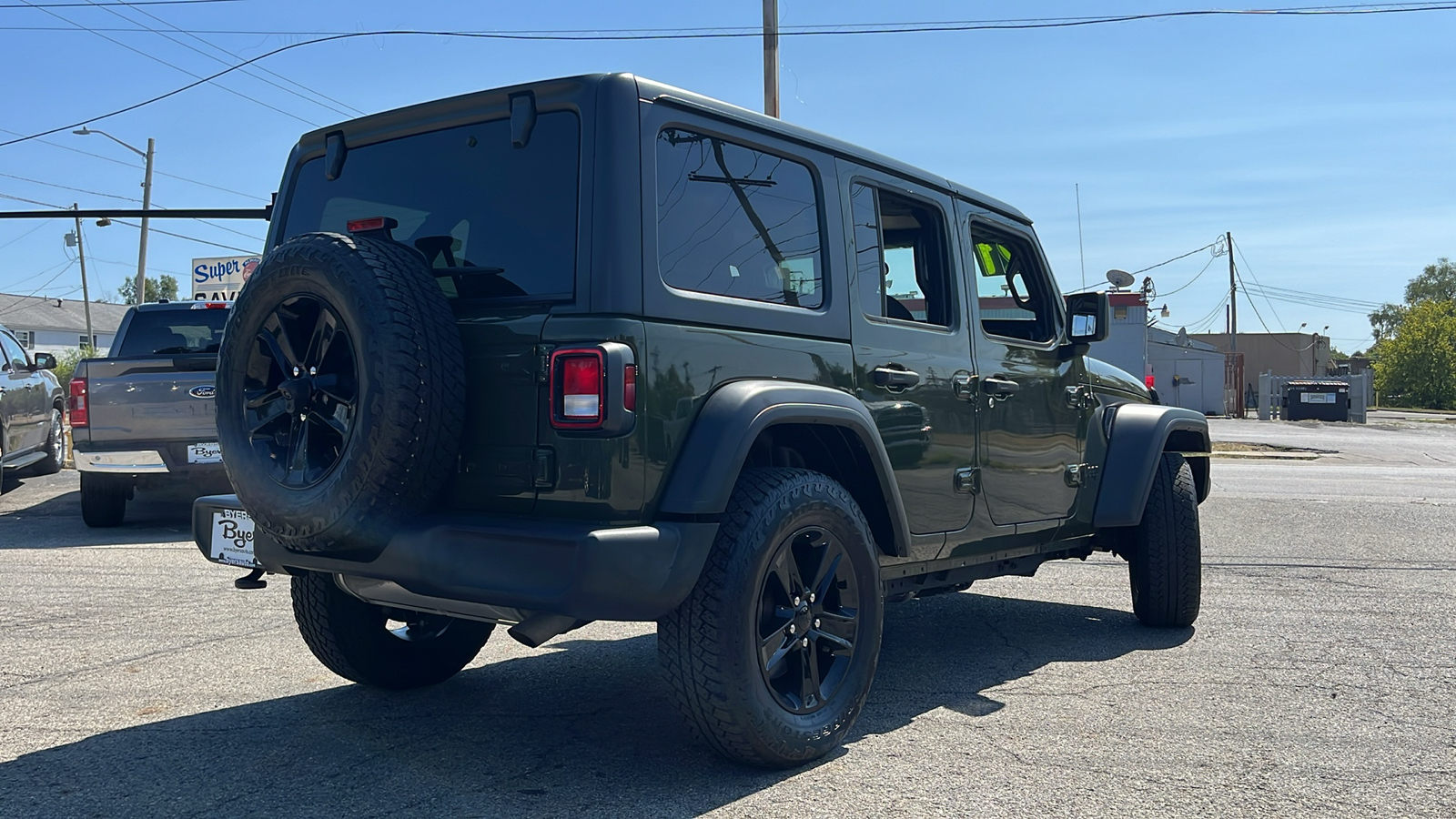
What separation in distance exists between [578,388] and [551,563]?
1.56 ft

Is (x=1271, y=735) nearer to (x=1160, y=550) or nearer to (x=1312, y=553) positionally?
(x=1160, y=550)

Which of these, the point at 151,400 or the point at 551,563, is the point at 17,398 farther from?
the point at 551,563

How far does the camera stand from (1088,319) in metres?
5.54

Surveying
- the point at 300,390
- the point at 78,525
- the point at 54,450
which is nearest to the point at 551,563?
the point at 300,390

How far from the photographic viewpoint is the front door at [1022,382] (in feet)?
16.1

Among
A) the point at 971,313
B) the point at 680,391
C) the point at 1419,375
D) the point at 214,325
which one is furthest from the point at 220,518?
the point at 1419,375

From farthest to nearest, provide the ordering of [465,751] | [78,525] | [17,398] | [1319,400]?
1. [1319,400]
2. [17,398]
3. [78,525]
4. [465,751]

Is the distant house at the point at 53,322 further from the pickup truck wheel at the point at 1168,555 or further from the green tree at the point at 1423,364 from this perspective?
the pickup truck wheel at the point at 1168,555

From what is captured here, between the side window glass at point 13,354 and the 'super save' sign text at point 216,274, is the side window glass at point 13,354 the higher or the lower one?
the lower one

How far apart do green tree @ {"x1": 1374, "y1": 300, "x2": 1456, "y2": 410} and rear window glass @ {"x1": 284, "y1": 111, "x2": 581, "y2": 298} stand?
7041 centimetres

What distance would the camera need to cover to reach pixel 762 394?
11.6 ft

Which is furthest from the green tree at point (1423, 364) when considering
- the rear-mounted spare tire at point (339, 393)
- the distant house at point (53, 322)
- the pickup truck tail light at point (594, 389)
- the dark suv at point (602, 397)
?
the distant house at point (53, 322)

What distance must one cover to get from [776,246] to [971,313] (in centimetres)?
129

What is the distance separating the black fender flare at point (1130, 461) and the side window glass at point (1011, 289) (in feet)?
2.24
